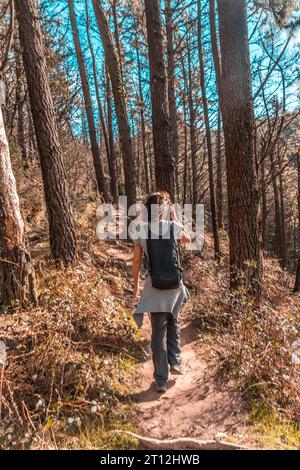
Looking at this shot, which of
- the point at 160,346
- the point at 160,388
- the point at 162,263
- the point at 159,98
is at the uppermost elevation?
the point at 159,98

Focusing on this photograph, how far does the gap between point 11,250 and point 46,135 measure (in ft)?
7.59

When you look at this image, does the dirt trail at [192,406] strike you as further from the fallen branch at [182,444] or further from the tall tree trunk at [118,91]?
the tall tree trunk at [118,91]

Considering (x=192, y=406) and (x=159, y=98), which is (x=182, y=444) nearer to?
(x=192, y=406)

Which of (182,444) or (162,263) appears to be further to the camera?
(162,263)

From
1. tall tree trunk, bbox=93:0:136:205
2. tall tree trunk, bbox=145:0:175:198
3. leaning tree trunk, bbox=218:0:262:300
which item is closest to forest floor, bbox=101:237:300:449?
leaning tree trunk, bbox=218:0:262:300

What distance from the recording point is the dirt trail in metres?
2.76

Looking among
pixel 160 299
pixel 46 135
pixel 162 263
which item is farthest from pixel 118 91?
pixel 160 299

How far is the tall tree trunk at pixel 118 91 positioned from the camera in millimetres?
7527

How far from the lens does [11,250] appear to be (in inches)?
142

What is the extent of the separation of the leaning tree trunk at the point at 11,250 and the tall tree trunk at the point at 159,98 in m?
3.14

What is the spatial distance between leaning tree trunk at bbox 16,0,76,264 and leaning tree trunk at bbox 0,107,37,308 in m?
1.31

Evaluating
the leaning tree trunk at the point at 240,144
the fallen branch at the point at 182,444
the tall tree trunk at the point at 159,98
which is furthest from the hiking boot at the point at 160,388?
the tall tree trunk at the point at 159,98

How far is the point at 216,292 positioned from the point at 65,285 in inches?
103

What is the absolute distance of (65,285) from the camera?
4.25 metres
